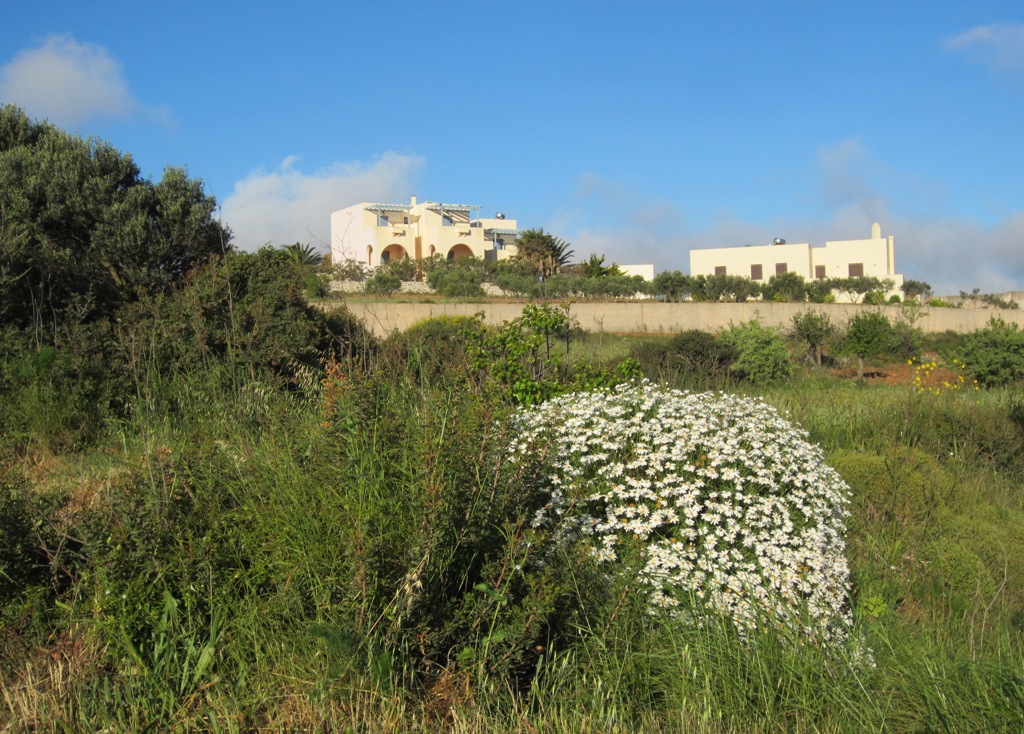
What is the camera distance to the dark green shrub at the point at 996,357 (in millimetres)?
19109

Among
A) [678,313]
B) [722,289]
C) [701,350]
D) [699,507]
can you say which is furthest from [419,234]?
[699,507]

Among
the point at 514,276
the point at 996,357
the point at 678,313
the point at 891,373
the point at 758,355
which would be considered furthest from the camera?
the point at 514,276

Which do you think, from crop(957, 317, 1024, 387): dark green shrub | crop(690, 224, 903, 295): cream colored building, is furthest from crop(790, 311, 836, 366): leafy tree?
crop(690, 224, 903, 295): cream colored building

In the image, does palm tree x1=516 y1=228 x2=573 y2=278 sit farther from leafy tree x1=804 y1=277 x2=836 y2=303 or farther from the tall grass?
the tall grass

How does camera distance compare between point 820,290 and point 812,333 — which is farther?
point 820,290

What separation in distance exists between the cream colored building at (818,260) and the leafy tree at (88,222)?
2339 inches

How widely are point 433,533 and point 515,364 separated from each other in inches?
179

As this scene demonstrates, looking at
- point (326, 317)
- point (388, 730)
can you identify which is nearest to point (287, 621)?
point (388, 730)

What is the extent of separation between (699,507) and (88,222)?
33.8ft

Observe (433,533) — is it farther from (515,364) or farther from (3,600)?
(515,364)

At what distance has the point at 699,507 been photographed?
428 centimetres

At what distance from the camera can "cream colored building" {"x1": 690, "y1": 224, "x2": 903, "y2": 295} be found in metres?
67.6

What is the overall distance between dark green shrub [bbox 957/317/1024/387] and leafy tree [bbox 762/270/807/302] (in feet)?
125

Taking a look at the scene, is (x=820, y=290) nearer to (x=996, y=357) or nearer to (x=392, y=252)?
(x=392, y=252)
